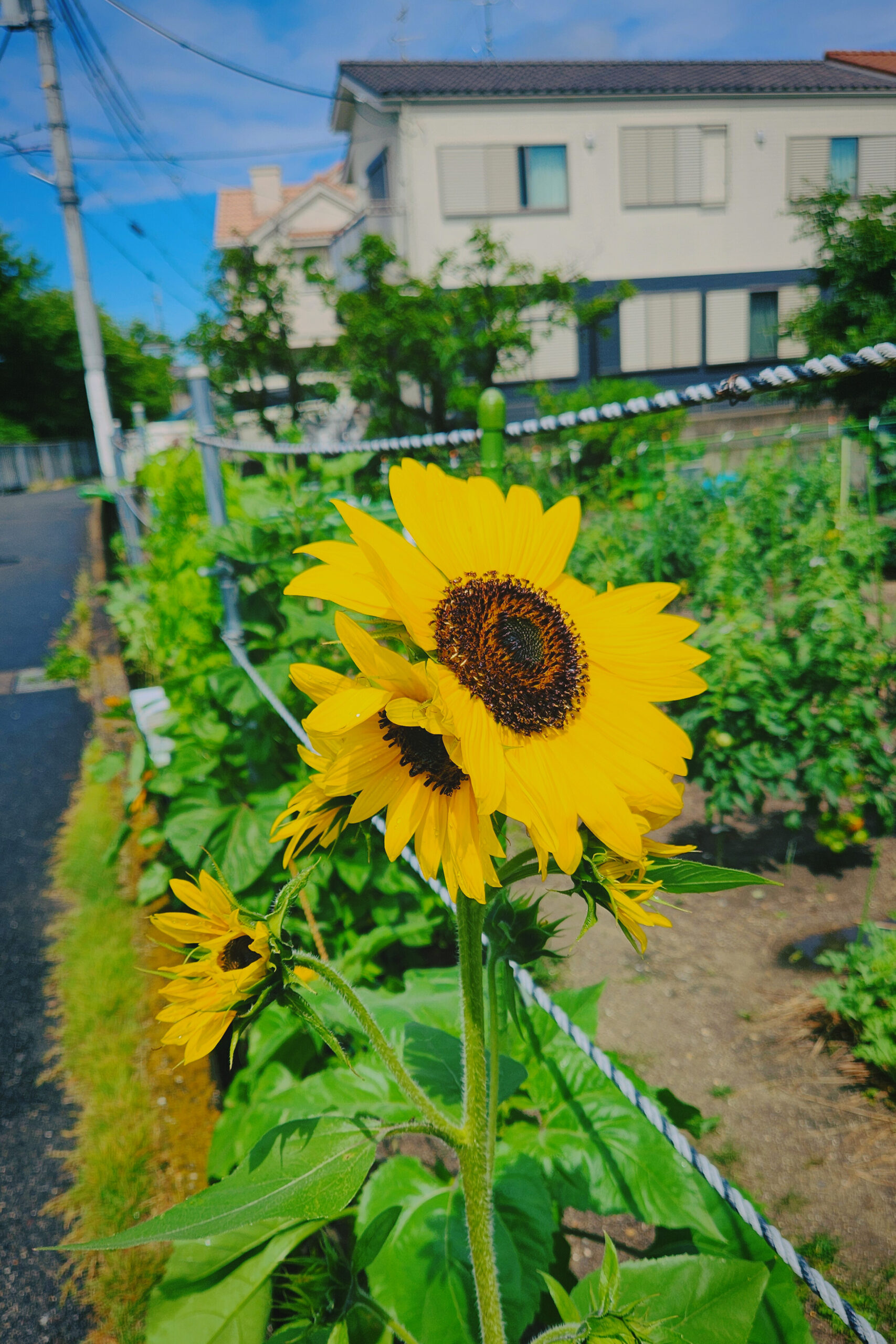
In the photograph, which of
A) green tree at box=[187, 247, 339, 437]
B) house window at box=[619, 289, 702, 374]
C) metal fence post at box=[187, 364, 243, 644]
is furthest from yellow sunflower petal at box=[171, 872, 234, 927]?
house window at box=[619, 289, 702, 374]

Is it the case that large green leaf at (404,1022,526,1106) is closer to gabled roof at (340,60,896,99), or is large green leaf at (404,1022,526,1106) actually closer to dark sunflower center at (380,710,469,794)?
dark sunflower center at (380,710,469,794)

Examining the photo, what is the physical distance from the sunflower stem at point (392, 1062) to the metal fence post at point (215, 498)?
1829 mm

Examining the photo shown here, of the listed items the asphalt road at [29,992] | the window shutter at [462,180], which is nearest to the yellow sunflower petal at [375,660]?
the asphalt road at [29,992]

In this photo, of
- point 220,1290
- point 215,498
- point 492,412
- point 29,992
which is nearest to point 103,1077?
point 29,992

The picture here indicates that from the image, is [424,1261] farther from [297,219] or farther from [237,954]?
[297,219]

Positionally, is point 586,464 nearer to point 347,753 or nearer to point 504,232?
point 504,232

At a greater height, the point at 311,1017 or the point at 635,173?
the point at 635,173

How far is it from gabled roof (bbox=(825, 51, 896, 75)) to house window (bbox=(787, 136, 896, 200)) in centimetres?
174

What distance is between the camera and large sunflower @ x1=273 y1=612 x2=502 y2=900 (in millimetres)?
625

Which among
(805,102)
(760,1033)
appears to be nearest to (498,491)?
(760,1033)

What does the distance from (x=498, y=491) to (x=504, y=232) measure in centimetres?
2028

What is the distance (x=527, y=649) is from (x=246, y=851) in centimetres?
173

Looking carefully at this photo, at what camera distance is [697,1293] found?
1.00 meters

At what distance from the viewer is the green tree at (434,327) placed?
1416 centimetres
